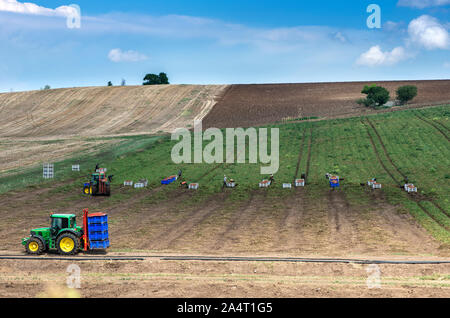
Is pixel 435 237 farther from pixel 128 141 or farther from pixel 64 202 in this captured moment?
pixel 128 141

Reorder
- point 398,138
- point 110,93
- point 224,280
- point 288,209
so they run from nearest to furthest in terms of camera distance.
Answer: point 224,280, point 288,209, point 398,138, point 110,93

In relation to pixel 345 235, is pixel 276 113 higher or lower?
higher

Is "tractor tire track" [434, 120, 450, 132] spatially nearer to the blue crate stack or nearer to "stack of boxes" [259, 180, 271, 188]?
"stack of boxes" [259, 180, 271, 188]

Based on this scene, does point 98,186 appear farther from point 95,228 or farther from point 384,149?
point 384,149

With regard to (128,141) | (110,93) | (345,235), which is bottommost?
(345,235)

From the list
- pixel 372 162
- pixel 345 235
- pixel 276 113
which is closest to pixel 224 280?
pixel 345 235

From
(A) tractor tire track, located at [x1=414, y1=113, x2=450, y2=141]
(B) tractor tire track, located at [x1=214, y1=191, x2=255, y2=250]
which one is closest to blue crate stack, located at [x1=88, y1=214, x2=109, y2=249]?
(B) tractor tire track, located at [x1=214, y1=191, x2=255, y2=250]

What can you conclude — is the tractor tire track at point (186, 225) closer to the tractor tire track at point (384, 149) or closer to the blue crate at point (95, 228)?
the blue crate at point (95, 228)
